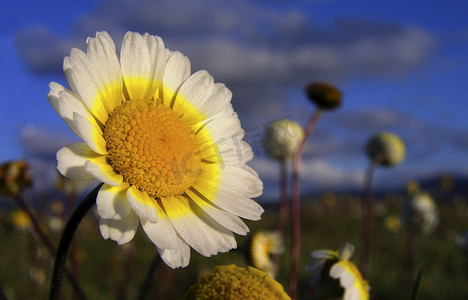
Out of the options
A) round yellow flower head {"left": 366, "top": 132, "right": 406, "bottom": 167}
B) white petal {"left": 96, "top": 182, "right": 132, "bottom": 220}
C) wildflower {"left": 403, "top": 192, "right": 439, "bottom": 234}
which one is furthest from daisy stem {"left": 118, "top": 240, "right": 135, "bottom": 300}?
wildflower {"left": 403, "top": 192, "right": 439, "bottom": 234}

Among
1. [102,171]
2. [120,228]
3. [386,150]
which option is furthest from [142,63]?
[386,150]

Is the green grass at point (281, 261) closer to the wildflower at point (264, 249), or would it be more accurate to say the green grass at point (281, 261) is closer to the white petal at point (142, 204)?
the wildflower at point (264, 249)

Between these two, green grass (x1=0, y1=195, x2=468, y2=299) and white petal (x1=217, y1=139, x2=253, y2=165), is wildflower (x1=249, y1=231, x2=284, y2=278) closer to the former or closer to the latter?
green grass (x1=0, y1=195, x2=468, y2=299)

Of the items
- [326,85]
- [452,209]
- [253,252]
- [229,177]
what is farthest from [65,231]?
[452,209]

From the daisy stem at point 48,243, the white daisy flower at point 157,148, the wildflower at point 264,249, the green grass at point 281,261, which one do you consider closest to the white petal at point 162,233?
the white daisy flower at point 157,148

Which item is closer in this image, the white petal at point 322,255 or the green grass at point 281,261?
the white petal at point 322,255

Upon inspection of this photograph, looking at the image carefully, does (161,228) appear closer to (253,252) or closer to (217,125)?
(217,125)

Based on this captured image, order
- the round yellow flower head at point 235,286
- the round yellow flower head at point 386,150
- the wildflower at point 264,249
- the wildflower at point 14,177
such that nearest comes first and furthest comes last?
the round yellow flower head at point 235,286
the wildflower at point 14,177
the wildflower at point 264,249
the round yellow flower head at point 386,150
